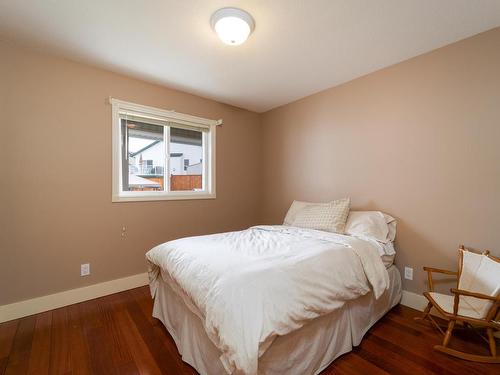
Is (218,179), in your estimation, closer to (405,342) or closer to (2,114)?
(2,114)

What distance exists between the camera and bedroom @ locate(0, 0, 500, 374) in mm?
1486

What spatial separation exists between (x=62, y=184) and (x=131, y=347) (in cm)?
165

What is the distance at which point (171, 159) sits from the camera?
3.00m

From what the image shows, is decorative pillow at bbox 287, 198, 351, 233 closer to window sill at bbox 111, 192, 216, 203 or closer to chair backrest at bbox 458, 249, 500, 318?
chair backrest at bbox 458, 249, 500, 318

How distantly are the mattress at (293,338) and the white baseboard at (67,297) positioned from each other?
0.86m

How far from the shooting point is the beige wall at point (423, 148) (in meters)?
1.83

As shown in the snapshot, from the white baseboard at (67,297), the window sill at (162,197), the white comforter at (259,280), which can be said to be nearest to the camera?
the white comforter at (259,280)

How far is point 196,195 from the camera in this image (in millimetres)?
3141

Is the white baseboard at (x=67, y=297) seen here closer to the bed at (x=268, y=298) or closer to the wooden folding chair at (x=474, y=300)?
the bed at (x=268, y=298)

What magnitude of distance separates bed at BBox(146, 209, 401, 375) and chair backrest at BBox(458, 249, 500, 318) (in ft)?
1.75

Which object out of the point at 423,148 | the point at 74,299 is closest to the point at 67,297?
the point at 74,299

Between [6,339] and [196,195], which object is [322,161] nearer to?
[196,195]

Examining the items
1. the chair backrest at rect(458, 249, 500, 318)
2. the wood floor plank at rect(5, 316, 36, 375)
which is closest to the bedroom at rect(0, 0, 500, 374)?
the wood floor plank at rect(5, 316, 36, 375)

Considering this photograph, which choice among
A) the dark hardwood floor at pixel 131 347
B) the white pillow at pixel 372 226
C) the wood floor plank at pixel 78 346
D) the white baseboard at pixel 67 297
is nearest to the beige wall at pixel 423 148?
the white pillow at pixel 372 226
